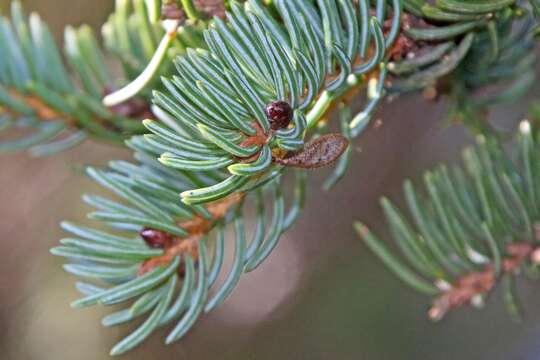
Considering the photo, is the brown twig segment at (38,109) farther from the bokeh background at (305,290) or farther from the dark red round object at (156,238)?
the bokeh background at (305,290)

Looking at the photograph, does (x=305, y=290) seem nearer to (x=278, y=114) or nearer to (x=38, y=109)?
(x=38, y=109)

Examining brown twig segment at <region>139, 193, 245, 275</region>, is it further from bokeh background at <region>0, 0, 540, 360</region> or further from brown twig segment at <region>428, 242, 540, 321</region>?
bokeh background at <region>0, 0, 540, 360</region>

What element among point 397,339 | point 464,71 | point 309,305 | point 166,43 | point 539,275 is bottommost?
point 397,339

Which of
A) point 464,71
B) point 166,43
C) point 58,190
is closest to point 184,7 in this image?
point 166,43

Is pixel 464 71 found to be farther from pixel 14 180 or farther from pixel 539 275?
pixel 14 180

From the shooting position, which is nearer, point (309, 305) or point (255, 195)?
point (255, 195)

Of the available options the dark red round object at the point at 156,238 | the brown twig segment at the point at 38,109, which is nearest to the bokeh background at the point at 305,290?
the brown twig segment at the point at 38,109

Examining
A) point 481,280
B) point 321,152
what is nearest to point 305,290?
point 481,280

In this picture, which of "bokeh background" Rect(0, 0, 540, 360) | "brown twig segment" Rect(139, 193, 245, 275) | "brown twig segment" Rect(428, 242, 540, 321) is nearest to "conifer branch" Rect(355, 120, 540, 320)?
"brown twig segment" Rect(428, 242, 540, 321)
